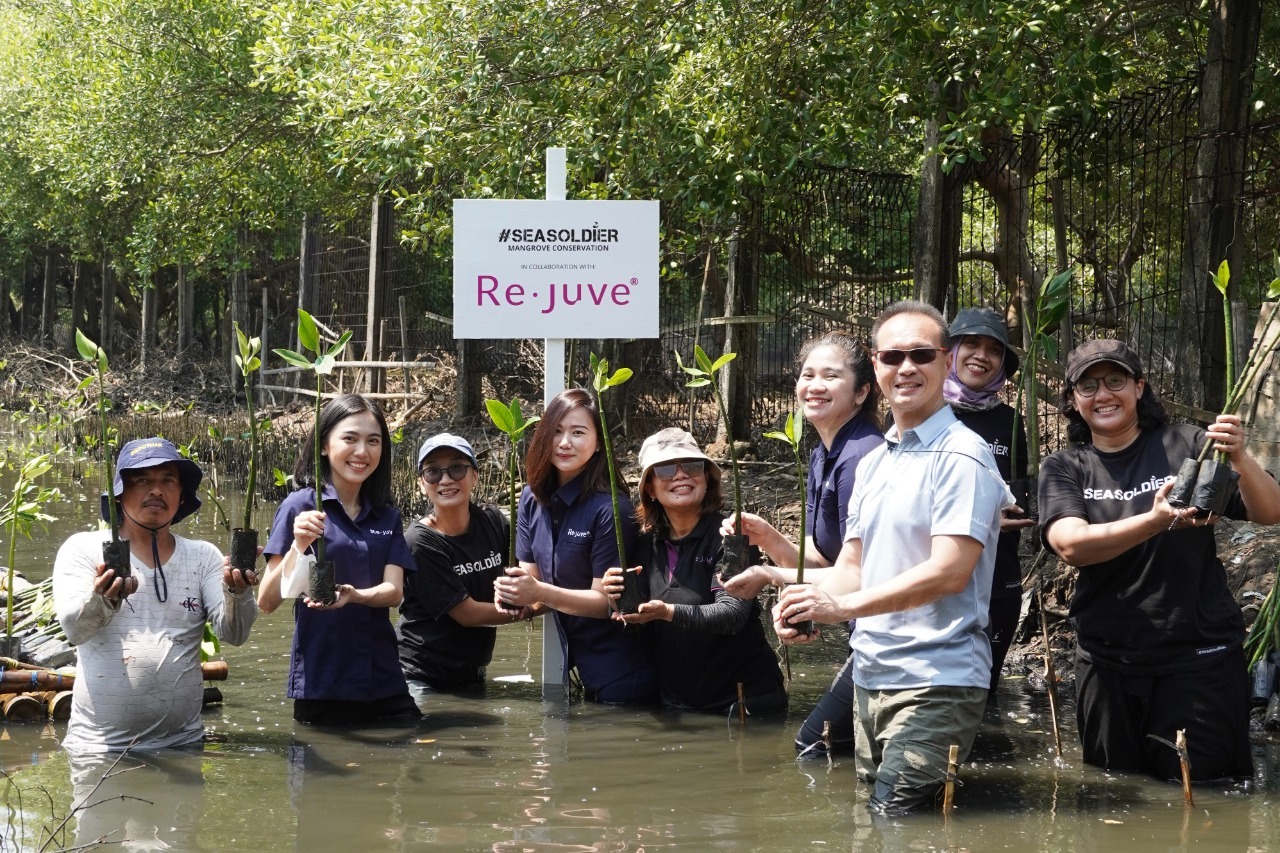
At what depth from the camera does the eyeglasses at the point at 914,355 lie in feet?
14.3

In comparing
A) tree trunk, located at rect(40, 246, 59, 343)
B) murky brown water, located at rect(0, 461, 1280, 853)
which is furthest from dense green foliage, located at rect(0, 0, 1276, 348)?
tree trunk, located at rect(40, 246, 59, 343)

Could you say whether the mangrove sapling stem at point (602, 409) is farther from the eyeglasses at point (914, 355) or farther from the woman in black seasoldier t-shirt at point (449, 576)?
the eyeglasses at point (914, 355)

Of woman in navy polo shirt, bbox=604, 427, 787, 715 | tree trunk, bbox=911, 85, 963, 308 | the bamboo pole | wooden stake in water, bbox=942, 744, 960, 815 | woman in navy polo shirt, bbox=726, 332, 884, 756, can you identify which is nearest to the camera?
wooden stake in water, bbox=942, 744, 960, 815

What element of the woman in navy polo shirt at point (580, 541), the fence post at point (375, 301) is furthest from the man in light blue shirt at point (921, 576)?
the fence post at point (375, 301)

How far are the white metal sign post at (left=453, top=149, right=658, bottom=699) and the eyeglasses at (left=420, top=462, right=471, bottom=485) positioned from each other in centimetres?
60

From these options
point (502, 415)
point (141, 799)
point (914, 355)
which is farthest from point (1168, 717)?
point (141, 799)

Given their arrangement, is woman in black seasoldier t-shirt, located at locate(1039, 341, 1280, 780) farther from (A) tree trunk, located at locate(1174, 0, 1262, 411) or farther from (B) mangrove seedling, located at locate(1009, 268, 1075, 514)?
(A) tree trunk, located at locate(1174, 0, 1262, 411)

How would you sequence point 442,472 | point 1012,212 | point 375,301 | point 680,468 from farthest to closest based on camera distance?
point 375,301 < point 1012,212 < point 442,472 < point 680,468

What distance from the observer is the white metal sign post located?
6586mm

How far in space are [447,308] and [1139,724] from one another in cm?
1931

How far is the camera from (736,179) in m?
9.63

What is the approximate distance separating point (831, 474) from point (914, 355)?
44.4 inches

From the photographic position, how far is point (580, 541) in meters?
6.13

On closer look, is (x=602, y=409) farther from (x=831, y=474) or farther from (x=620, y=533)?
(x=831, y=474)
